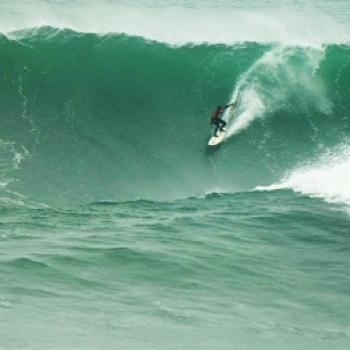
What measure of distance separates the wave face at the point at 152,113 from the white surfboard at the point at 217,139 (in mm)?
229

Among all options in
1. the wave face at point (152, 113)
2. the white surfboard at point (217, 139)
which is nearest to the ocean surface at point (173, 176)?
the wave face at point (152, 113)

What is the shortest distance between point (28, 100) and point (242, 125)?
22.7 feet

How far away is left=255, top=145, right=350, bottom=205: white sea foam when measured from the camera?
22.4 metres

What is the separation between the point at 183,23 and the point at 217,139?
29.6 ft

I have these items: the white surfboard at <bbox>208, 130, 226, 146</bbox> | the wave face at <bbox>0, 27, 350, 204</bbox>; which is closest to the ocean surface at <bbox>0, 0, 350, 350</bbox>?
the wave face at <bbox>0, 27, 350, 204</bbox>

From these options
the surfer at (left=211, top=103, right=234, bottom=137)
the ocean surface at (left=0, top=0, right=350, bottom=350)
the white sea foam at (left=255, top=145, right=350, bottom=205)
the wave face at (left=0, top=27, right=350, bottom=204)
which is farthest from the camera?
the surfer at (left=211, top=103, right=234, bottom=137)

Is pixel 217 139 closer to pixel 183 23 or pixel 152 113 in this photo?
pixel 152 113

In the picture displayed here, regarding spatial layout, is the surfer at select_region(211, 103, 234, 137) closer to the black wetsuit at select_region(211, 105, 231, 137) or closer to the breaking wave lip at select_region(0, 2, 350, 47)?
the black wetsuit at select_region(211, 105, 231, 137)

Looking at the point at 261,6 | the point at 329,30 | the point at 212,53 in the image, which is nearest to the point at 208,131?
the point at 212,53

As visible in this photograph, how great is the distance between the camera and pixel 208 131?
26078 millimetres

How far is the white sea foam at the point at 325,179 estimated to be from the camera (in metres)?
22.4

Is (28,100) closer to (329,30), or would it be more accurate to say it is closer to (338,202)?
(338,202)

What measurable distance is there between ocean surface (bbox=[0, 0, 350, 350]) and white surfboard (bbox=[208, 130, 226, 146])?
1.24 feet

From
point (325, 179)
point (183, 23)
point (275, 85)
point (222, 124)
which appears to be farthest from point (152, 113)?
point (183, 23)
